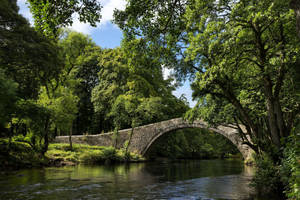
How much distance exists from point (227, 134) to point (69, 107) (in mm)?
11545

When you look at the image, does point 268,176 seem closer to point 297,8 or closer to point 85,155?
point 297,8

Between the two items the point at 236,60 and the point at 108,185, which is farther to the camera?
the point at 108,185

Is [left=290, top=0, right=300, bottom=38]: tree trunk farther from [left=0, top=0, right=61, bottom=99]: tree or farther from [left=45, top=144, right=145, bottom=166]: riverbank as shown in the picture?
[left=45, top=144, right=145, bottom=166]: riverbank

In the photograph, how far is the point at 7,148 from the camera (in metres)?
14.1

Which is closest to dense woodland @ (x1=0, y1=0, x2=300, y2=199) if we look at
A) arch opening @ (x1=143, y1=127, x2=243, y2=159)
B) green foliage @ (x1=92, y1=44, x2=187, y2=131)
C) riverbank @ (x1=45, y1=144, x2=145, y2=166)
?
riverbank @ (x1=45, y1=144, x2=145, y2=166)

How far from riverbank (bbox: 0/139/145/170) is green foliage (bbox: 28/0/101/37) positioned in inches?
429

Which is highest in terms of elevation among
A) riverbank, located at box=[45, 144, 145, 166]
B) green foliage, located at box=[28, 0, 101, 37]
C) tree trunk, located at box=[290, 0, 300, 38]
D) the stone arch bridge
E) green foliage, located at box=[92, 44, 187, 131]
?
green foliage, located at box=[92, 44, 187, 131]

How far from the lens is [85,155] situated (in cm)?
1866

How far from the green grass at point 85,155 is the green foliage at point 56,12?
13.9m

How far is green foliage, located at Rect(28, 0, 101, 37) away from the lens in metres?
4.45

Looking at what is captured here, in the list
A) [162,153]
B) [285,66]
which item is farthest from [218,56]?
[162,153]

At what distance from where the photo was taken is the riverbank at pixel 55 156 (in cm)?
1384

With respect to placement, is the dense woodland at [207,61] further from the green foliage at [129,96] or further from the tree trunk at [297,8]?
the green foliage at [129,96]

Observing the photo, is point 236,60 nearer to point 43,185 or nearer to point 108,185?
point 108,185
